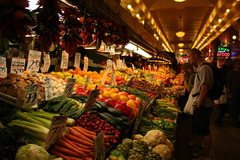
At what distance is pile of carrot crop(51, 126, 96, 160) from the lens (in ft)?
6.52

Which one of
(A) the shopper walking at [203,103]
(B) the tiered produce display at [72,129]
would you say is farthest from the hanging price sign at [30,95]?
(A) the shopper walking at [203,103]

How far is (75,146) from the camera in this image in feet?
6.86

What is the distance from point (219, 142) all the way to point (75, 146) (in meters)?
5.28

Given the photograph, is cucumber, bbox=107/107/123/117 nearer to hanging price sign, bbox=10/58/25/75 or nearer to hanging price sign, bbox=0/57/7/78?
hanging price sign, bbox=10/58/25/75

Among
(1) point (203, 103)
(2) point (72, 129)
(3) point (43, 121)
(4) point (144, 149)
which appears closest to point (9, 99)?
(3) point (43, 121)

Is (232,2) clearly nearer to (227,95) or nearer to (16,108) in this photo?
(227,95)

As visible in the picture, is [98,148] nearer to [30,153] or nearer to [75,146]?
[75,146]

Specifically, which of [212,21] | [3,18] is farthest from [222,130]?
[212,21]

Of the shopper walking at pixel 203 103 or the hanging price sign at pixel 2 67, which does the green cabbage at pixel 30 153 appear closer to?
the hanging price sign at pixel 2 67

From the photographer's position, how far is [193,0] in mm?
10070

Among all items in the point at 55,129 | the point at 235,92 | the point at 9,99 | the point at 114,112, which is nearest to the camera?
the point at 55,129

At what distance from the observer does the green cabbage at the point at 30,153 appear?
156 cm

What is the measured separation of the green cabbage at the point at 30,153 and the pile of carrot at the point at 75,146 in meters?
0.34

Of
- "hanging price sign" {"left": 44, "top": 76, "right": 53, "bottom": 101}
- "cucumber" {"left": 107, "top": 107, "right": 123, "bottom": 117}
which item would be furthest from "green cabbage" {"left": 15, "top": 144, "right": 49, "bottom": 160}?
"cucumber" {"left": 107, "top": 107, "right": 123, "bottom": 117}
